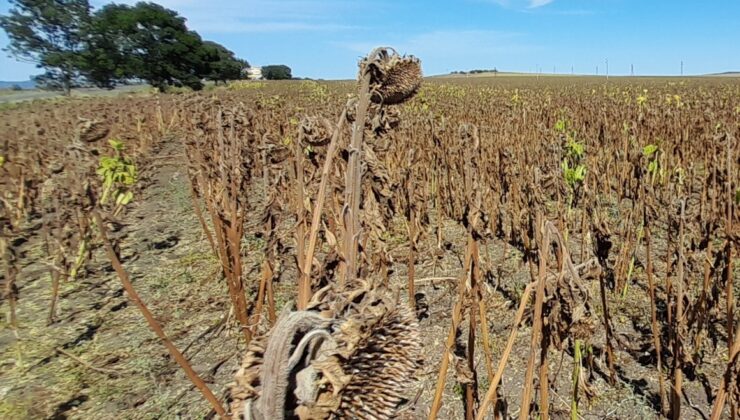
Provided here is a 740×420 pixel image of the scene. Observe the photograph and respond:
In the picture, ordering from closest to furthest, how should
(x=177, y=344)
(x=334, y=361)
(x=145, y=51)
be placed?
1. (x=334, y=361)
2. (x=177, y=344)
3. (x=145, y=51)

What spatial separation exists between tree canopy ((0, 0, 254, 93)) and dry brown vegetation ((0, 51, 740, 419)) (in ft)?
126

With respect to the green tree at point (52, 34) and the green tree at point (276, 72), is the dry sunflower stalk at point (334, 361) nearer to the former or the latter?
the green tree at point (52, 34)

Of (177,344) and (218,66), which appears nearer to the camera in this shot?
(177,344)

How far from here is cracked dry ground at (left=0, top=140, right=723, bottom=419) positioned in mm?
2607

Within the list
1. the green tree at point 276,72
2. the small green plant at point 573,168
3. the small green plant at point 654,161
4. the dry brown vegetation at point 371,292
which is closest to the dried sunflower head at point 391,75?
the dry brown vegetation at point 371,292

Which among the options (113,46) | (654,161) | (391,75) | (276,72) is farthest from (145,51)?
(391,75)

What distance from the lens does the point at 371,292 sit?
1.04m

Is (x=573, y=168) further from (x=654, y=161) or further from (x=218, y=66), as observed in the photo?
(x=218, y=66)

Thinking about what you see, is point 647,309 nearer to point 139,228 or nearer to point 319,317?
point 319,317

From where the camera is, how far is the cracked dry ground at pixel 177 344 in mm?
2607

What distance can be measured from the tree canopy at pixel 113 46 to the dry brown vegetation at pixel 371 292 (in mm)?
38302

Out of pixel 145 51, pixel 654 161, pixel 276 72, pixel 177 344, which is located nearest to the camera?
pixel 177 344

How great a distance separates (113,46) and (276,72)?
28.4 m

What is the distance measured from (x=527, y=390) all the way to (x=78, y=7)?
53876 mm
